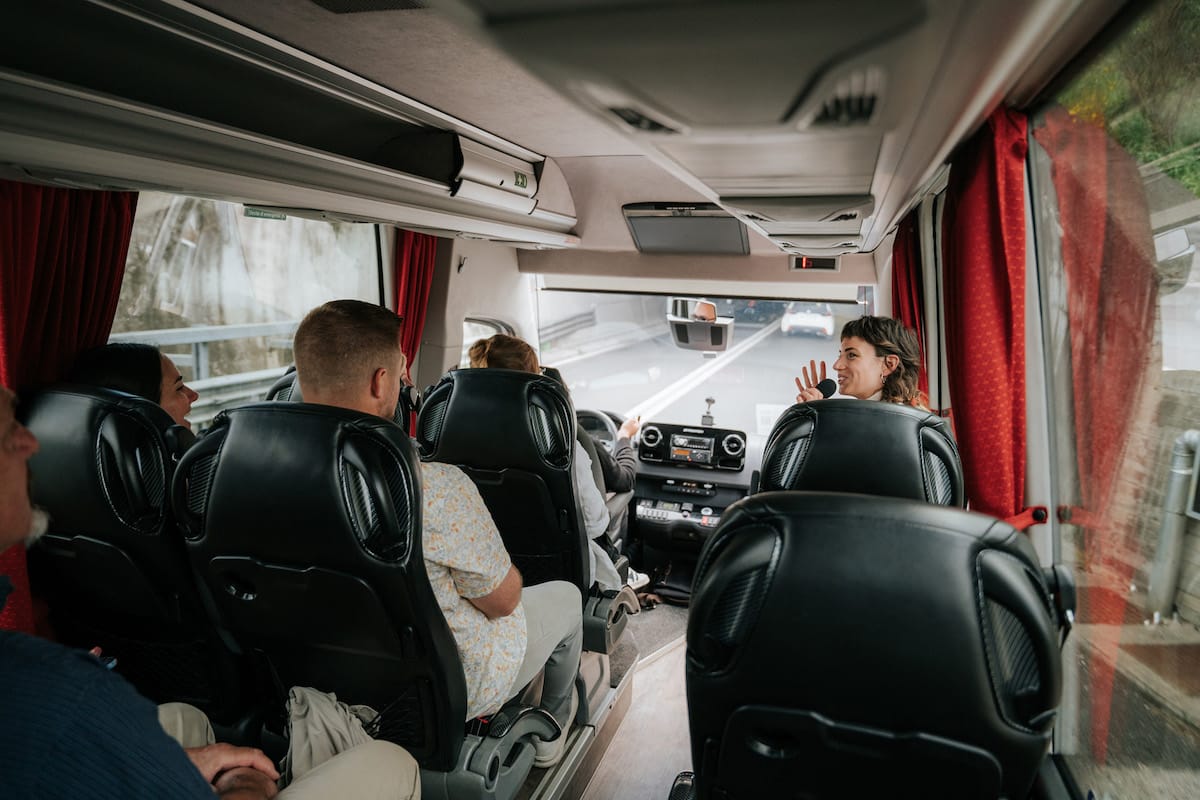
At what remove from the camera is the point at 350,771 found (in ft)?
5.24

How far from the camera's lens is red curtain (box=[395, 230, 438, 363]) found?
188 inches

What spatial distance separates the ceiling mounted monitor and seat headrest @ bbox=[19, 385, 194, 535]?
3.96 metres

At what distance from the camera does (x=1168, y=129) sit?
1737 millimetres

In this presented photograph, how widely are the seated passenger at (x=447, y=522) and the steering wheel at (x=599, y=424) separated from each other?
340 centimetres

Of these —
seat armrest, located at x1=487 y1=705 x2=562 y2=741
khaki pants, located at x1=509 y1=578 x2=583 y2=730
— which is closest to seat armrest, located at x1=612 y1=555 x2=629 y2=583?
khaki pants, located at x1=509 y1=578 x2=583 y2=730

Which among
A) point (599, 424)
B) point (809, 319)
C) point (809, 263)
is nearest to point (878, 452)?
point (809, 263)

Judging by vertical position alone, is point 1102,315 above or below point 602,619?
above

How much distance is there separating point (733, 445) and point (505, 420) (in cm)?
298

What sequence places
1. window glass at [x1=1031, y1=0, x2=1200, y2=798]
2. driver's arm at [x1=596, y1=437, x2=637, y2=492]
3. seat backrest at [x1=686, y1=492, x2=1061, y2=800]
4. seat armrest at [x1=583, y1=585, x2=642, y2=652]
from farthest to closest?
driver's arm at [x1=596, y1=437, x2=637, y2=492], seat armrest at [x1=583, y1=585, x2=642, y2=652], window glass at [x1=1031, y1=0, x2=1200, y2=798], seat backrest at [x1=686, y1=492, x2=1061, y2=800]

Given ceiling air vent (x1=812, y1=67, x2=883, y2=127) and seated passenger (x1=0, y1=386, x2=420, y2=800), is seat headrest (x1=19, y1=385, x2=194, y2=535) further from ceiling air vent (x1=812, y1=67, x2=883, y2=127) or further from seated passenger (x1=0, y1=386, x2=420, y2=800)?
A: ceiling air vent (x1=812, y1=67, x2=883, y2=127)

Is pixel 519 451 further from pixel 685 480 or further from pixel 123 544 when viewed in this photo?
pixel 685 480

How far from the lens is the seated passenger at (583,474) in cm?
342

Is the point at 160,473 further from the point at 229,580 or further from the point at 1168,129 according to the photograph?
the point at 1168,129

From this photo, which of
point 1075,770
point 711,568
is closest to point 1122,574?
point 1075,770
